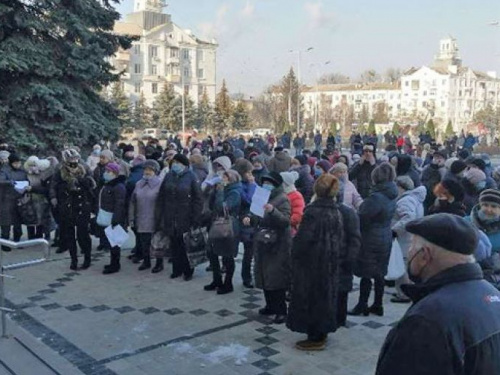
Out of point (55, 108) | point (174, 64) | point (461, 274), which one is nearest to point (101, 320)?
point (461, 274)

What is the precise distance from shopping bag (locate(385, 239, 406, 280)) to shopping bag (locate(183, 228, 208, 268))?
280cm

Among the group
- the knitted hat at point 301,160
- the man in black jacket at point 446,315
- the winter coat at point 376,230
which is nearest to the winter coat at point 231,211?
the winter coat at point 376,230

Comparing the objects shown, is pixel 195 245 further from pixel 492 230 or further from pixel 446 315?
pixel 446 315

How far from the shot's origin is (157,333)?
250 inches

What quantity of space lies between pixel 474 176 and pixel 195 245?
4015 mm

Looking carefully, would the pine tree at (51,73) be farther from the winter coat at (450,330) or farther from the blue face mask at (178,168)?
the winter coat at (450,330)

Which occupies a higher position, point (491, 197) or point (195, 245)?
point (491, 197)

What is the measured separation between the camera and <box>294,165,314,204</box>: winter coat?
10539 mm

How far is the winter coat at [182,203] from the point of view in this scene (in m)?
8.30

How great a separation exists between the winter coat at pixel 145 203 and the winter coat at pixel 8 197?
8.48 ft

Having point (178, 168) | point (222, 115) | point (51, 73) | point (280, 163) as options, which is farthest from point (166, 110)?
point (178, 168)

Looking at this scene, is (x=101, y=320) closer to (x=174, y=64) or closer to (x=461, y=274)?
(x=461, y=274)

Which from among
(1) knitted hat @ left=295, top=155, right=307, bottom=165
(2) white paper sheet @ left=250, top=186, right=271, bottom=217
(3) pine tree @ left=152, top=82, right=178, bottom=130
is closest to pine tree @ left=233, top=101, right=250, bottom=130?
(3) pine tree @ left=152, top=82, right=178, bottom=130

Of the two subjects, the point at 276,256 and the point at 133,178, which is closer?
the point at 276,256
